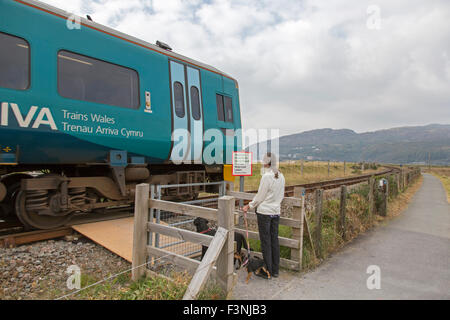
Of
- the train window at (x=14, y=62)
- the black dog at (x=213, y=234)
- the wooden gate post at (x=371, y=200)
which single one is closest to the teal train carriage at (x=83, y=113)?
the train window at (x=14, y=62)

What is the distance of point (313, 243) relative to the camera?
539cm

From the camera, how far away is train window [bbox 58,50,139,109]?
17.8ft

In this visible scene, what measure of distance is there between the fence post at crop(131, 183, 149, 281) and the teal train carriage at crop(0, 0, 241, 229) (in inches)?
85.6

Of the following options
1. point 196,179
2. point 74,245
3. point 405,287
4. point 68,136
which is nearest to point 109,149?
point 68,136

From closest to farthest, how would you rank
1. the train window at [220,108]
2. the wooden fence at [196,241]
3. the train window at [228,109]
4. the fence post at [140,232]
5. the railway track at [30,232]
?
the wooden fence at [196,241] < the fence post at [140,232] < the railway track at [30,232] < the train window at [220,108] < the train window at [228,109]

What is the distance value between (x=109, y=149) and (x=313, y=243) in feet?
13.7

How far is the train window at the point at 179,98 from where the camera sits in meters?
7.32

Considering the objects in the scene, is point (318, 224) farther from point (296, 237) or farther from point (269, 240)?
point (269, 240)

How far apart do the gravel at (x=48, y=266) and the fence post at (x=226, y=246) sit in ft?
5.97

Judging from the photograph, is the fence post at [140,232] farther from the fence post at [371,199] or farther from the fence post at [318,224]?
the fence post at [371,199]

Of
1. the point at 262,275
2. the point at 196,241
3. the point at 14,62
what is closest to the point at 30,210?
the point at 14,62

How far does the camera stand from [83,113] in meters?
5.53

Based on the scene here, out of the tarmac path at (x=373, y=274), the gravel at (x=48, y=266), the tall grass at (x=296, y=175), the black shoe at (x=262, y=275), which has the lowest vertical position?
the tarmac path at (x=373, y=274)
